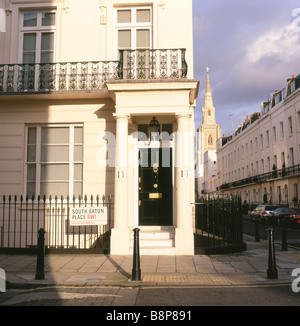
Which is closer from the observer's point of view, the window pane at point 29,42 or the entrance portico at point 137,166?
the entrance portico at point 137,166

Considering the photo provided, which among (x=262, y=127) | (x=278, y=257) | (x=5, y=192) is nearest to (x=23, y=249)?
(x=5, y=192)

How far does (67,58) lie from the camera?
1181 centimetres

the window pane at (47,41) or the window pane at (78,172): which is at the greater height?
the window pane at (47,41)

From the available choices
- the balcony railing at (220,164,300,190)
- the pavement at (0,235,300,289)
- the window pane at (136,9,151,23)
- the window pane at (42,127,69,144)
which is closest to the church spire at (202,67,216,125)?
the balcony railing at (220,164,300,190)

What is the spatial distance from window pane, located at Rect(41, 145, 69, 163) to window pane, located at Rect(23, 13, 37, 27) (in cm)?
430

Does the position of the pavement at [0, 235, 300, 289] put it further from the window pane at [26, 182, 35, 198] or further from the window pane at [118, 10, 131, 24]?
the window pane at [118, 10, 131, 24]

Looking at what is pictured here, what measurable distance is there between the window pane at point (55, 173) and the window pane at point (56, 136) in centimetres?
79

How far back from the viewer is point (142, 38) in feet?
39.3

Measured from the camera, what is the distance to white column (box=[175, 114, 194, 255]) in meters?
9.77

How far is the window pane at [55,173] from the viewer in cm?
1154

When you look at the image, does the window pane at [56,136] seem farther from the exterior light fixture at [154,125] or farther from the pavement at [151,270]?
the pavement at [151,270]

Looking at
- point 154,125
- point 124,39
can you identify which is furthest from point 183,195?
point 124,39

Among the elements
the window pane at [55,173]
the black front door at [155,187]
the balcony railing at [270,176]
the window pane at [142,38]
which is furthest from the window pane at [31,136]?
the balcony railing at [270,176]
